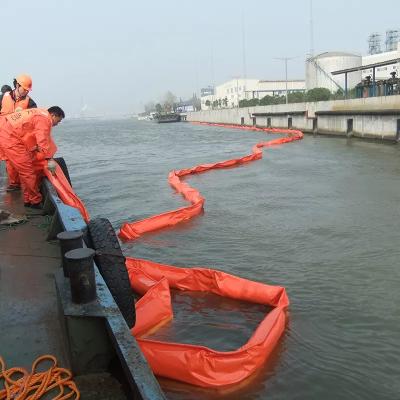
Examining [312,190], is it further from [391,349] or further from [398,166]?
[391,349]

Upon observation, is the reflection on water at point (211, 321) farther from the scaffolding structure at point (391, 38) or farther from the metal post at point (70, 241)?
the scaffolding structure at point (391, 38)

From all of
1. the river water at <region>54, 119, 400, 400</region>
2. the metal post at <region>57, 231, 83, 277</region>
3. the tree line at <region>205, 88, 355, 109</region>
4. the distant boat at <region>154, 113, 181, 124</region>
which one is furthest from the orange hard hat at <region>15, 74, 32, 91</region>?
the distant boat at <region>154, 113, 181, 124</region>

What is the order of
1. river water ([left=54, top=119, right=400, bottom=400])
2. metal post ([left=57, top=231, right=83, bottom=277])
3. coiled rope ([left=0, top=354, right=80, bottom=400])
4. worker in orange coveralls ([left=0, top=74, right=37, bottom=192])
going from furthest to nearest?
1. worker in orange coveralls ([left=0, top=74, right=37, bottom=192])
2. river water ([left=54, top=119, right=400, bottom=400])
3. metal post ([left=57, top=231, right=83, bottom=277])
4. coiled rope ([left=0, top=354, right=80, bottom=400])

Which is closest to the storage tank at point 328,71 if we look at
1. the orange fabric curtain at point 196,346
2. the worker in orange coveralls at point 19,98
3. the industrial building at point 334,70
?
the industrial building at point 334,70

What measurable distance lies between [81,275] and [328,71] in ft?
177

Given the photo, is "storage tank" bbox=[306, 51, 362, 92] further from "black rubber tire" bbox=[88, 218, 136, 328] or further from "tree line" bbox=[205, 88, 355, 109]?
"black rubber tire" bbox=[88, 218, 136, 328]

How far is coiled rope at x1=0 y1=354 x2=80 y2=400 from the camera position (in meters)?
2.57

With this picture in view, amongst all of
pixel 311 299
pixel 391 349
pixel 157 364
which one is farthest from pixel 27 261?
pixel 391 349

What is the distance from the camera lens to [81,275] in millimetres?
2842

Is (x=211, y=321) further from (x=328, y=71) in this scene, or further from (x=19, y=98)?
(x=328, y=71)

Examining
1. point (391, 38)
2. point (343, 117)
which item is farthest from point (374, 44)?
point (343, 117)

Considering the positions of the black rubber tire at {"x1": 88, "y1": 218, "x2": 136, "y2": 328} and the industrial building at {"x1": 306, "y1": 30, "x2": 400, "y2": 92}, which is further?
the industrial building at {"x1": 306, "y1": 30, "x2": 400, "y2": 92}

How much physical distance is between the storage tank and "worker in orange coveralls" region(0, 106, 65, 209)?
45.3 metres

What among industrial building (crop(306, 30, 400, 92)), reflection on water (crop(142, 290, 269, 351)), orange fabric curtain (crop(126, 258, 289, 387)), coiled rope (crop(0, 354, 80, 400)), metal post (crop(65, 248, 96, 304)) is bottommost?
reflection on water (crop(142, 290, 269, 351))
